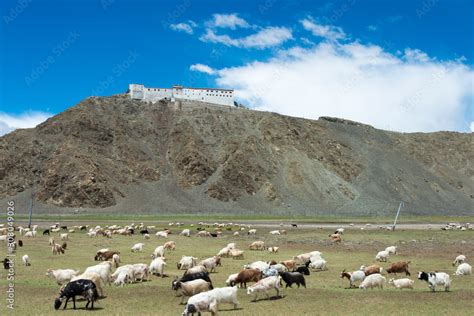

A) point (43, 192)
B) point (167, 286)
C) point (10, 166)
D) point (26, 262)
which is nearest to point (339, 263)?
point (167, 286)

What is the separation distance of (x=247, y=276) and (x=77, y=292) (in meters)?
8.77

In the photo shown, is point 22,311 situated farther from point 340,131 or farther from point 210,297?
point 340,131

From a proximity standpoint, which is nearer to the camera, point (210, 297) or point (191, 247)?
point (210, 297)

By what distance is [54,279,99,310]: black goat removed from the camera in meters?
20.1

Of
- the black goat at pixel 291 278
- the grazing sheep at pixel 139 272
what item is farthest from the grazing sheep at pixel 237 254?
the black goat at pixel 291 278

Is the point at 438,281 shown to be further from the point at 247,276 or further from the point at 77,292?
the point at 77,292

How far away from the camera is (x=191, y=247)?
4947 cm

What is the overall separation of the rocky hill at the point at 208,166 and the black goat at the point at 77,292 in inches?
4274

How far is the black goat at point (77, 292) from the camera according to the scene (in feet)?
66.0

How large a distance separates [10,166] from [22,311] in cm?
13522

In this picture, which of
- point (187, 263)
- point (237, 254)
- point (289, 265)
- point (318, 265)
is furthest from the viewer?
point (237, 254)

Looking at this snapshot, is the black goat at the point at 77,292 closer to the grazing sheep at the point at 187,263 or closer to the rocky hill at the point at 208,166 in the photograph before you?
the grazing sheep at the point at 187,263

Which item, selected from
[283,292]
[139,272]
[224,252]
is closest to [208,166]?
[224,252]

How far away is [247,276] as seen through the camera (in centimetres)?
2489
